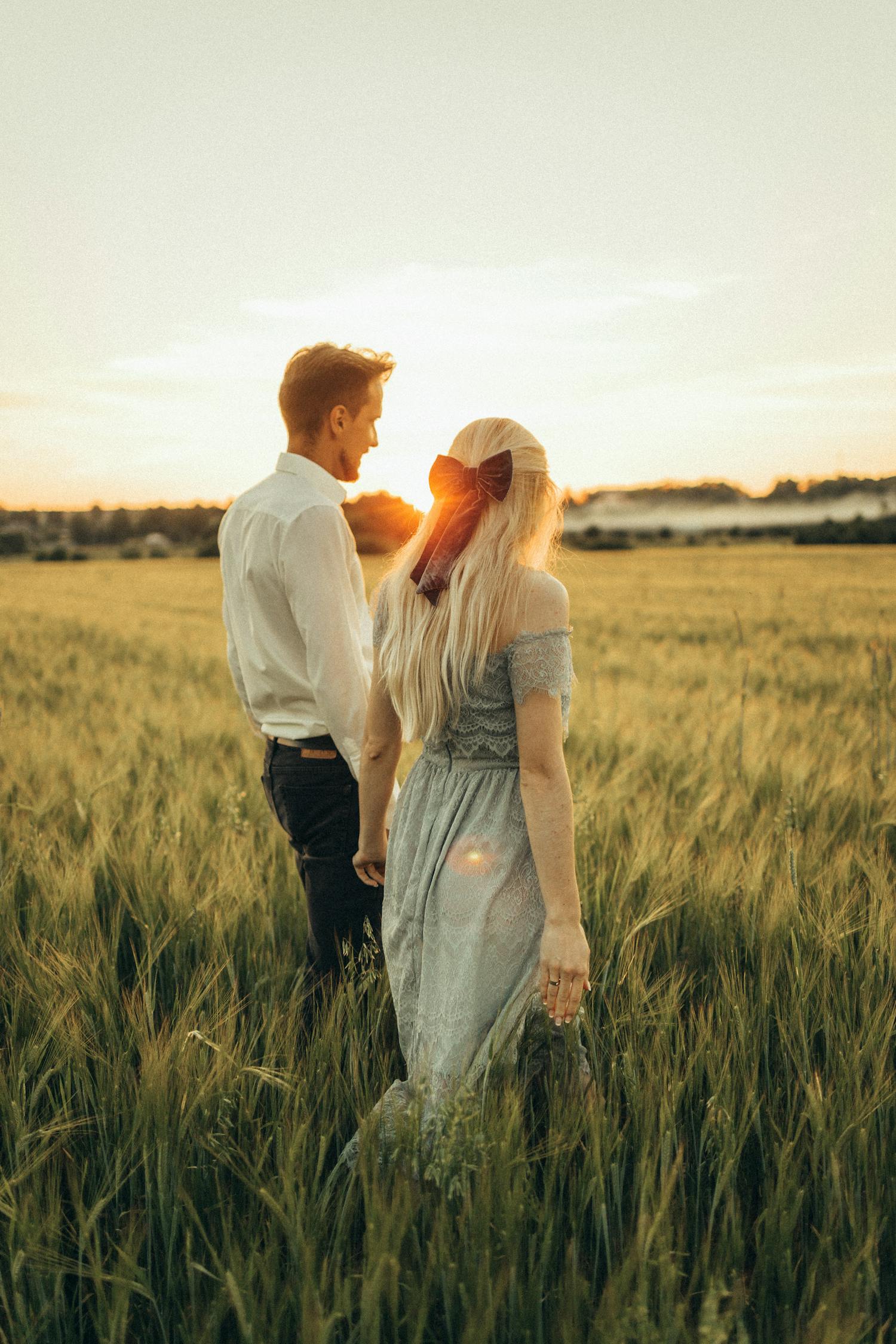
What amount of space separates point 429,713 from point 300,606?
493 millimetres

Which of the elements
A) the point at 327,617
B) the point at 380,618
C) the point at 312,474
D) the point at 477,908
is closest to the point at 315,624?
the point at 327,617

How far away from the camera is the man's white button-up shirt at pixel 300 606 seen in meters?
2.01

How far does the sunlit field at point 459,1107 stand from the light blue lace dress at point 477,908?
0.13 m

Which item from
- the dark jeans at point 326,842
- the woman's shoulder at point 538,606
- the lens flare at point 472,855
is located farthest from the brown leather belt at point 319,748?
the woman's shoulder at point 538,606

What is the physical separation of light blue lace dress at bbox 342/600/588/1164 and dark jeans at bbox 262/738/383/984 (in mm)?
417

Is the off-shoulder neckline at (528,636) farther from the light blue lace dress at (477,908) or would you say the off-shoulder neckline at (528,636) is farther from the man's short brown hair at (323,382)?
the man's short brown hair at (323,382)

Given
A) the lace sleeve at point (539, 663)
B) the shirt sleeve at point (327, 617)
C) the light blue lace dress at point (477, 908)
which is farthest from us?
the shirt sleeve at point (327, 617)

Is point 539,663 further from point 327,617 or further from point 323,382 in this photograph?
point 323,382

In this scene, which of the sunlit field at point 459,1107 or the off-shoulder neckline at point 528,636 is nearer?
the sunlit field at point 459,1107

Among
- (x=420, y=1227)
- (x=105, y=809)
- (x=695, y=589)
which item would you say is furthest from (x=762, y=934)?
(x=695, y=589)

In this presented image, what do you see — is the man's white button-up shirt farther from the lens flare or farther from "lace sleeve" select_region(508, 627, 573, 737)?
"lace sleeve" select_region(508, 627, 573, 737)

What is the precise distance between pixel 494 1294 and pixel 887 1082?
2.93 feet

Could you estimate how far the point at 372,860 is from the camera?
2.05m

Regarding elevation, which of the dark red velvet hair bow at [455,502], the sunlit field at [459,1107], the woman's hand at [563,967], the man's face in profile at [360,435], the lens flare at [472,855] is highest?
the man's face in profile at [360,435]
